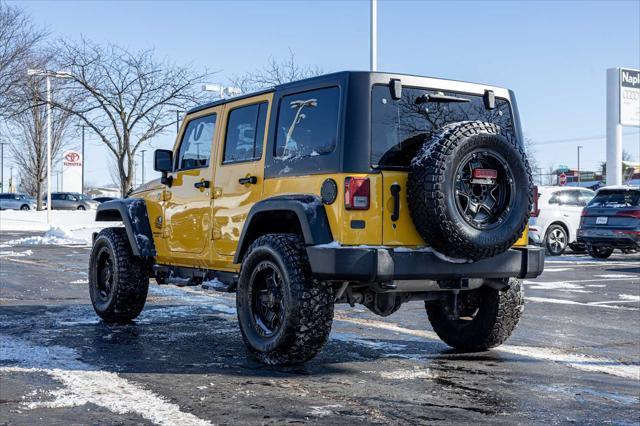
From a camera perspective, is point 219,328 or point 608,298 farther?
point 608,298

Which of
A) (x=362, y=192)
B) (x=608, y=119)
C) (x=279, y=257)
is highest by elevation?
(x=608, y=119)

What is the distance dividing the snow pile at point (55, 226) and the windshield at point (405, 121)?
18528 mm

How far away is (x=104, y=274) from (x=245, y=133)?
2774 mm

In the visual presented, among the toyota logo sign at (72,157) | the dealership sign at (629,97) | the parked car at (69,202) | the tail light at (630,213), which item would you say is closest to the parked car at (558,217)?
the tail light at (630,213)

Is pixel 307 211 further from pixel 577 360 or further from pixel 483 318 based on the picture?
pixel 577 360

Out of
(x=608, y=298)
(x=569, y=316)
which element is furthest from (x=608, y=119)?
(x=569, y=316)

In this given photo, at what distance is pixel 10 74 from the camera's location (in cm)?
2866

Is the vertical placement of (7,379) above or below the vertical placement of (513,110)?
below

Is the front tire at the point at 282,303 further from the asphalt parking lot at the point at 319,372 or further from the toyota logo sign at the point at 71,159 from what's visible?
the toyota logo sign at the point at 71,159

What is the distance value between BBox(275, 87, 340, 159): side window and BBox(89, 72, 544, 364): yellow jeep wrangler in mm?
11

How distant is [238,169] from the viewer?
21.1ft

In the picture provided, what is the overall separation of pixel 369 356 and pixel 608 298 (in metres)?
5.53

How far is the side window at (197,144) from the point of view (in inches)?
279

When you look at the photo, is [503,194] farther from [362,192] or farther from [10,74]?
[10,74]
